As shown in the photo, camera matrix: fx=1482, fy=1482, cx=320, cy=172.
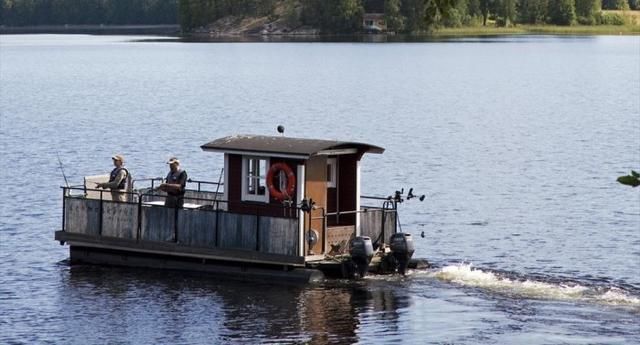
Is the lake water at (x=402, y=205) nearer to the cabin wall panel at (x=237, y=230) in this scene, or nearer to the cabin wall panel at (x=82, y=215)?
the cabin wall panel at (x=237, y=230)

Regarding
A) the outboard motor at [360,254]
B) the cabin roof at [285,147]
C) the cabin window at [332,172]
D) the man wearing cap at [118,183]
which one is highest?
the cabin roof at [285,147]

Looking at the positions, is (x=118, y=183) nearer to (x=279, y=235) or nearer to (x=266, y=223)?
(x=266, y=223)

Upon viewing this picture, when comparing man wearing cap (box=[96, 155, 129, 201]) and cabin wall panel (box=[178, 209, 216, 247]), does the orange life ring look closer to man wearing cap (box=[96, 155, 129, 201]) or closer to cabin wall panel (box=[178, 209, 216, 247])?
cabin wall panel (box=[178, 209, 216, 247])

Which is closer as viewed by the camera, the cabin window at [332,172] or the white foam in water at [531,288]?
the white foam in water at [531,288]

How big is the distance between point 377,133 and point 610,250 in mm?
41595

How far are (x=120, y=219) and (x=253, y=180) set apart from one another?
3.50m

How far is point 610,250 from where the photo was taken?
40656 mm

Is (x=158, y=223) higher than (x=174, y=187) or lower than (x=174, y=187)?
lower

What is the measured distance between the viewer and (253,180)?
1346 inches

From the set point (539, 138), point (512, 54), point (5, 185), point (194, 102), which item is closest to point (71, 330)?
point (5, 185)

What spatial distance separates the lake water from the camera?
30.6 meters

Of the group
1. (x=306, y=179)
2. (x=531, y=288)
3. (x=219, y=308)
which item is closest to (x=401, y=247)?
(x=306, y=179)

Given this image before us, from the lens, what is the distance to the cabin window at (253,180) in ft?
112

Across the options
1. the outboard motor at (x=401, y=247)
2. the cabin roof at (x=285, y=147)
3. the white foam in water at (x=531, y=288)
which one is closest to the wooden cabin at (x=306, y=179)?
the cabin roof at (x=285, y=147)
